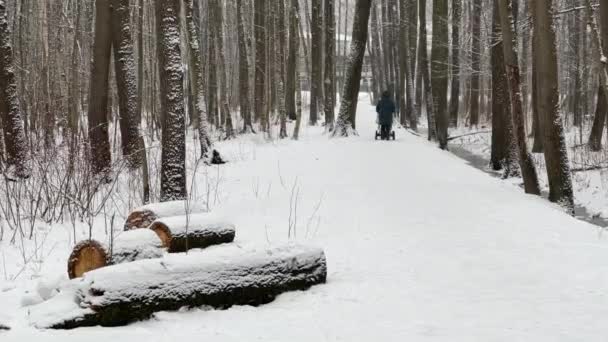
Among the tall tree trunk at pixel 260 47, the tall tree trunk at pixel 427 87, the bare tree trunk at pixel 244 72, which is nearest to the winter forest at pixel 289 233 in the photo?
the bare tree trunk at pixel 244 72

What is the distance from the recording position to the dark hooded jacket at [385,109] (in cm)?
1770

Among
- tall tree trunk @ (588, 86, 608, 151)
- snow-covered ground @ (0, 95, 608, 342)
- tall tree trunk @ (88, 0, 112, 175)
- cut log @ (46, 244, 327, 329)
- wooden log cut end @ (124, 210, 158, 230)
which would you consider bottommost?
snow-covered ground @ (0, 95, 608, 342)

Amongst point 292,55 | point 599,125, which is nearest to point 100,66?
point 292,55

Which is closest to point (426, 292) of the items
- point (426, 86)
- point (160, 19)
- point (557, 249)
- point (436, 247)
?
point (436, 247)

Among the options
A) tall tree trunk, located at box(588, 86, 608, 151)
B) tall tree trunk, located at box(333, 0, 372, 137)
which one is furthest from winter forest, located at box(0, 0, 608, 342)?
tall tree trunk, located at box(333, 0, 372, 137)

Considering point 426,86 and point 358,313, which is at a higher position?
point 426,86

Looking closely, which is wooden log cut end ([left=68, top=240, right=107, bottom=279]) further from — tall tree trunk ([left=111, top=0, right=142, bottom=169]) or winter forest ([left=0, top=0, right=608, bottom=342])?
tall tree trunk ([left=111, top=0, right=142, bottom=169])

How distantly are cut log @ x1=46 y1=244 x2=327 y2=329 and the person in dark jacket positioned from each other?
1327 centimetres

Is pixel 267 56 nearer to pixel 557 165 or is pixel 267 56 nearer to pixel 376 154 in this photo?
pixel 376 154

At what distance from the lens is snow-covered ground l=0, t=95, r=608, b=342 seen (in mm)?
3697

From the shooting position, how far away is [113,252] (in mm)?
4391

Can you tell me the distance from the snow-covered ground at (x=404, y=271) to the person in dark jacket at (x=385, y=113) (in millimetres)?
7133

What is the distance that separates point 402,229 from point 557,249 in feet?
5.81

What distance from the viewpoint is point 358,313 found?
411 centimetres
